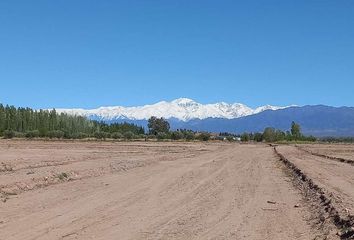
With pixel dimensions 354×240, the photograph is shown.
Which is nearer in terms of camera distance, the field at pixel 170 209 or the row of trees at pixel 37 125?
the field at pixel 170 209

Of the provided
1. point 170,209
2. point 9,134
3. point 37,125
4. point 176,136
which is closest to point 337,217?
point 170,209

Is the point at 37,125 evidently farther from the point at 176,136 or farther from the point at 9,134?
the point at 176,136

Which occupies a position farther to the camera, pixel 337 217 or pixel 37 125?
pixel 37 125

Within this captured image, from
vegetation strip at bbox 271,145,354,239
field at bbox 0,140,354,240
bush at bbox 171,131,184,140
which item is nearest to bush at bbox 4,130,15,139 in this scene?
bush at bbox 171,131,184,140

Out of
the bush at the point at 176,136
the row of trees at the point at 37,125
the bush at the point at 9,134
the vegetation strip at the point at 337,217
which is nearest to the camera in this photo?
the vegetation strip at the point at 337,217

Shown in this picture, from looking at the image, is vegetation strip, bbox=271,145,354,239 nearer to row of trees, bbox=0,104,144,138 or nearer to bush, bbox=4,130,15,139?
bush, bbox=4,130,15,139

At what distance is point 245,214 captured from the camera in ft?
57.8

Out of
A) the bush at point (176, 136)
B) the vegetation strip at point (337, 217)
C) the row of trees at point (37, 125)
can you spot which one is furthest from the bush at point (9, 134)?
Result: the vegetation strip at point (337, 217)

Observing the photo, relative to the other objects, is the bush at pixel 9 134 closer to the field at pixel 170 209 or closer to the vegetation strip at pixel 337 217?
the field at pixel 170 209

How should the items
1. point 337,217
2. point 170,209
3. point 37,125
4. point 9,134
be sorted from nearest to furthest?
point 337,217 → point 170,209 → point 9,134 → point 37,125

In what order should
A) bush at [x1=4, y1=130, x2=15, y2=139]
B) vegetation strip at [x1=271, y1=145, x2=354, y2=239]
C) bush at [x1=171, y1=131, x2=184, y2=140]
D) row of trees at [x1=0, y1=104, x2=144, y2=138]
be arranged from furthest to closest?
bush at [x1=171, y1=131, x2=184, y2=140] < row of trees at [x1=0, y1=104, x2=144, y2=138] < bush at [x1=4, y1=130, x2=15, y2=139] < vegetation strip at [x1=271, y1=145, x2=354, y2=239]

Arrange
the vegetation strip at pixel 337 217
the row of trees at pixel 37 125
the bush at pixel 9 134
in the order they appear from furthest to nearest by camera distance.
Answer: the row of trees at pixel 37 125
the bush at pixel 9 134
the vegetation strip at pixel 337 217

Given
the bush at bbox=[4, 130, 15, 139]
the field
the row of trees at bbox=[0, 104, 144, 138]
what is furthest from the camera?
the row of trees at bbox=[0, 104, 144, 138]

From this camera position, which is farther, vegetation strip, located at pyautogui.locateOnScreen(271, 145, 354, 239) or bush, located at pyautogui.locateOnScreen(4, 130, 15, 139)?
bush, located at pyautogui.locateOnScreen(4, 130, 15, 139)
